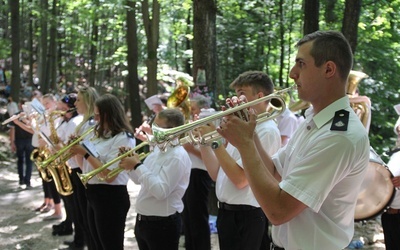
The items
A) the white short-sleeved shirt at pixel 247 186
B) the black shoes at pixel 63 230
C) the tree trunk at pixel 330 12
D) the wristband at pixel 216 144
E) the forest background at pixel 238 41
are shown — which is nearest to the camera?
the wristband at pixel 216 144

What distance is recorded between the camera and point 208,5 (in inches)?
302

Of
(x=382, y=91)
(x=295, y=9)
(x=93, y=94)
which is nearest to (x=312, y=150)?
(x=93, y=94)

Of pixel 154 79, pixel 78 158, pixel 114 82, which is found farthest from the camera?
pixel 114 82

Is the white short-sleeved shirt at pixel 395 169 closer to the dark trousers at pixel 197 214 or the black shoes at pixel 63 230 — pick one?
the dark trousers at pixel 197 214

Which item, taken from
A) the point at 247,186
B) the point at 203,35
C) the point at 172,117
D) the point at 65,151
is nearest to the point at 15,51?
the point at 203,35

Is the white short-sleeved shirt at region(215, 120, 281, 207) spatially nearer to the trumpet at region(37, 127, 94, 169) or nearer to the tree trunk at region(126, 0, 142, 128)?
the trumpet at region(37, 127, 94, 169)

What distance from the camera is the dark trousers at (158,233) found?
4.14 m

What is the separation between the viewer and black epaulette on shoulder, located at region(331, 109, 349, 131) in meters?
2.14

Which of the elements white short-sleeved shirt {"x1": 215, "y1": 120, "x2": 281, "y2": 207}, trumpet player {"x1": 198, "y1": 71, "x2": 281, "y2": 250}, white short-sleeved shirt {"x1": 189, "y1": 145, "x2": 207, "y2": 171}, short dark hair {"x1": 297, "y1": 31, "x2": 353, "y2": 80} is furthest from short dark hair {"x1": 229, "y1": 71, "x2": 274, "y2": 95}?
white short-sleeved shirt {"x1": 189, "y1": 145, "x2": 207, "y2": 171}

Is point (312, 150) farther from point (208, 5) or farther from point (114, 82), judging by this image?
point (114, 82)

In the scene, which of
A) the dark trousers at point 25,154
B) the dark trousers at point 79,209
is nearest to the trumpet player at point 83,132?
the dark trousers at point 79,209

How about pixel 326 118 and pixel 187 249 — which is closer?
pixel 326 118

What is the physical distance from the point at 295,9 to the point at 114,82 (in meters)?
16.9

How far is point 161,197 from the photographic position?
405cm
